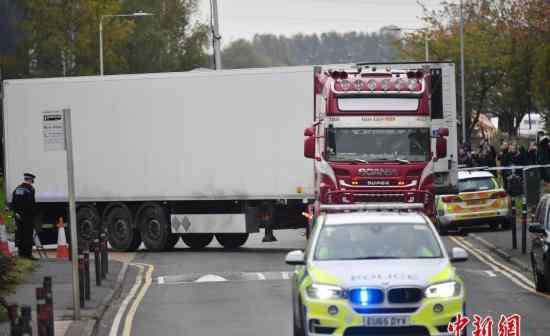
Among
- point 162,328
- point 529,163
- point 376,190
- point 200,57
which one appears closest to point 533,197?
point 529,163

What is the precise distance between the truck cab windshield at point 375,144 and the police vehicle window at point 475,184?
8694 mm

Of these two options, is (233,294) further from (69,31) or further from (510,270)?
(69,31)

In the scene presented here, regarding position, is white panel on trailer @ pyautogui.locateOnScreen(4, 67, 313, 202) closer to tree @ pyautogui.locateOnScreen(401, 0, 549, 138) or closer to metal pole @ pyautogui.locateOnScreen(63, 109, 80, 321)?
metal pole @ pyautogui.locateOnScreen(63, 109, 80, 321)

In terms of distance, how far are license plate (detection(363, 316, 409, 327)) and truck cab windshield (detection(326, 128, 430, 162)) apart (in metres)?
12.3

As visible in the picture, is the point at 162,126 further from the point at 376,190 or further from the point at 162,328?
the point at 162,328

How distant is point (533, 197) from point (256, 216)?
26.2ft

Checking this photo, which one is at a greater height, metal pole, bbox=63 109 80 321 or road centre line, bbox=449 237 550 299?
metal pole, bbox=63 109 80 321

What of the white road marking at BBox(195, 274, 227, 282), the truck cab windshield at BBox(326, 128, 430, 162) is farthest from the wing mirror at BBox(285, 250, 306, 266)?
the truck cab windshield at BBox(326, 128, 430, 162)

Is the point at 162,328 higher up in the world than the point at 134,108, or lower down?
lower down

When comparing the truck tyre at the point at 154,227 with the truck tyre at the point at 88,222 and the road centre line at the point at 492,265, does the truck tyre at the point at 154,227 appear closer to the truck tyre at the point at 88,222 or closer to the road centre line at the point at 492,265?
the truck tyre at the point at 88,222

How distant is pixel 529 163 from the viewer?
4456cm

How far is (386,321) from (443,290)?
67cm

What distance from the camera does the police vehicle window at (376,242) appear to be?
16.0 meters

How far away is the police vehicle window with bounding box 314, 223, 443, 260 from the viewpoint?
16016 mm
